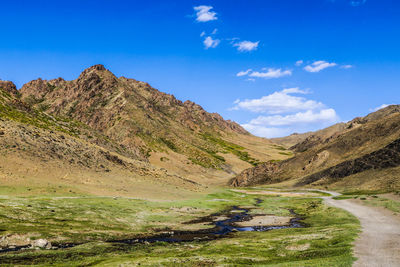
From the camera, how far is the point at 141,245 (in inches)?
1342

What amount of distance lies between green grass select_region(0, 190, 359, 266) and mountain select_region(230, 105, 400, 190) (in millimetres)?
78154

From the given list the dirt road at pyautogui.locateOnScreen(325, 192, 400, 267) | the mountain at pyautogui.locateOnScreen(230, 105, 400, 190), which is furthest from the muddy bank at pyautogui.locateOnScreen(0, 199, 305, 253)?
the mountain at pyautogui.locateOnScreen(230, 105, 400, 190)

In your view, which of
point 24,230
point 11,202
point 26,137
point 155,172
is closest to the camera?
point 24,230

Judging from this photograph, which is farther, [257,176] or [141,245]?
[257,176]

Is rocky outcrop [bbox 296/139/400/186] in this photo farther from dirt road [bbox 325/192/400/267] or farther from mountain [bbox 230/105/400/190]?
dirt road [bbox 325/192/400/267]

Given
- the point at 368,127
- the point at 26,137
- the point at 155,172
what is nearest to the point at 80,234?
the point at 26,137

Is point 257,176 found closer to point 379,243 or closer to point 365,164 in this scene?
point 365,164

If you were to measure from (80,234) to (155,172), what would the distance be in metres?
78.7

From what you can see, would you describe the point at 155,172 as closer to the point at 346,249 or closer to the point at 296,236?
the point at 296,236

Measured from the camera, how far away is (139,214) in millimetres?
54750

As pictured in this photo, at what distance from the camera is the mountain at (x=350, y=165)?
117562 mm

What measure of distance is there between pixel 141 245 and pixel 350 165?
429ft

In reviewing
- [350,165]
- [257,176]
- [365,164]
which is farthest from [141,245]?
[257,176]

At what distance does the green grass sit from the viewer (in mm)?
24797
